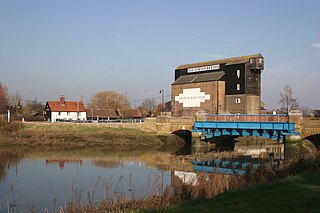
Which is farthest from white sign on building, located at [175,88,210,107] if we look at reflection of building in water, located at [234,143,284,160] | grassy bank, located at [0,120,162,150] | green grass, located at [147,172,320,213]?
green grass, located at [147,172,320,213]

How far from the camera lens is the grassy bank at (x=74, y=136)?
40625 millimetres

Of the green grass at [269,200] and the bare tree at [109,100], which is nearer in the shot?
the green grass at [269,200]

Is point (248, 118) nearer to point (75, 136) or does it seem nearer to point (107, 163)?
point (107, 163)

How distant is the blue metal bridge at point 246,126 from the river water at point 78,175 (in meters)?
7.14

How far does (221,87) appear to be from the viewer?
50.7 meters

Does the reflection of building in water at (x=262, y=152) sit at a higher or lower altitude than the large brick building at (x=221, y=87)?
lower

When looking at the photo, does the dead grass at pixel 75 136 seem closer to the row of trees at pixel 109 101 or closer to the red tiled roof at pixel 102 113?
the red tiled roof at pixel 102 113

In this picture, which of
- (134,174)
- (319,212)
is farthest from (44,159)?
(319,212)


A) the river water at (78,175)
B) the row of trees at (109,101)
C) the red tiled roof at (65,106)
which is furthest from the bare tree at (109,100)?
the river water at (78,175)

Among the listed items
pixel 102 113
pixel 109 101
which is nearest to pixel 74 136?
pixel 102 113

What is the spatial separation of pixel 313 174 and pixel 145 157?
69.6 ft

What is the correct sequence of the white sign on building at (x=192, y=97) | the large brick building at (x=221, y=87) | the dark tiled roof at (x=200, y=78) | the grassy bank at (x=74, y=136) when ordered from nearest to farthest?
1. the grassy bank at (x=74, y=136)
2. the large brick building at (x=221, y=87)
3. the dark tiled roof at (x=200, y=78)
4. the white sign on building at (x=192, y=97)

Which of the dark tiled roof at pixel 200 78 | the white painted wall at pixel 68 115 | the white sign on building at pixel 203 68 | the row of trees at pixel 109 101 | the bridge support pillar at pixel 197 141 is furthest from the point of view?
the row of trees at pixel 109 101

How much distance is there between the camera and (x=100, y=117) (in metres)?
75.8
